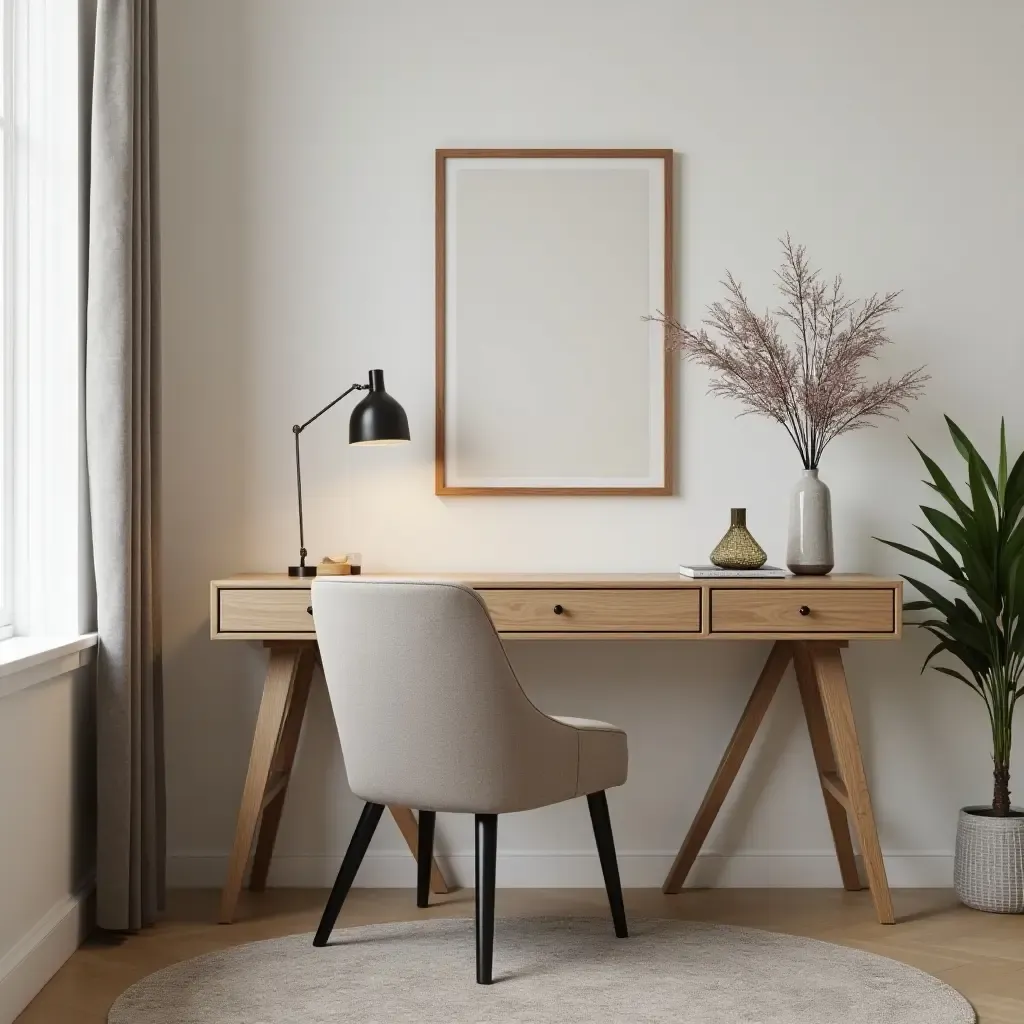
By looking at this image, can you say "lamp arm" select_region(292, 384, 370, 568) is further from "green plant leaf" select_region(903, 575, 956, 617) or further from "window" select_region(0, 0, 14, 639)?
"green plant leaf" select_region(903, 575, 956, 617)

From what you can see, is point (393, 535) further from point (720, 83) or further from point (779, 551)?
point (720, 83)

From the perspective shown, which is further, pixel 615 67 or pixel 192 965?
pixel 615 67

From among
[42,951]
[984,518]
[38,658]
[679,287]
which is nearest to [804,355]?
[679,287]

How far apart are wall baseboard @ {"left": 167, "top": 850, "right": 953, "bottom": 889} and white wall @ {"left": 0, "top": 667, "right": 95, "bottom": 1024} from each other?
0.55 metres

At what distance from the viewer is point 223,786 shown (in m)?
3.25

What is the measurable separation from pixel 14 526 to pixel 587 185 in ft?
5.60

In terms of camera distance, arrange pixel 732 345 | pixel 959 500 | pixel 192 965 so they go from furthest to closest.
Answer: pixel 732 345
pixel 959 500
pixel 192 965

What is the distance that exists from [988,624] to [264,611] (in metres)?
1.79

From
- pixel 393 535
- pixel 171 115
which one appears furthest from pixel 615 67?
pixel 393 535

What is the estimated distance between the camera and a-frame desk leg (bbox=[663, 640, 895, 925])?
2867 millimetres

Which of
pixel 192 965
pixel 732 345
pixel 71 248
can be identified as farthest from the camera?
pixel 732 345

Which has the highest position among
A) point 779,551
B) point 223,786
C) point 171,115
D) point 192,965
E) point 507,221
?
point 171,115

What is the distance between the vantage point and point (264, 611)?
2826 millimetres

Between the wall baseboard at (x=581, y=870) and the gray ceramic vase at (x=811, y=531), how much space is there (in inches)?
33.1
